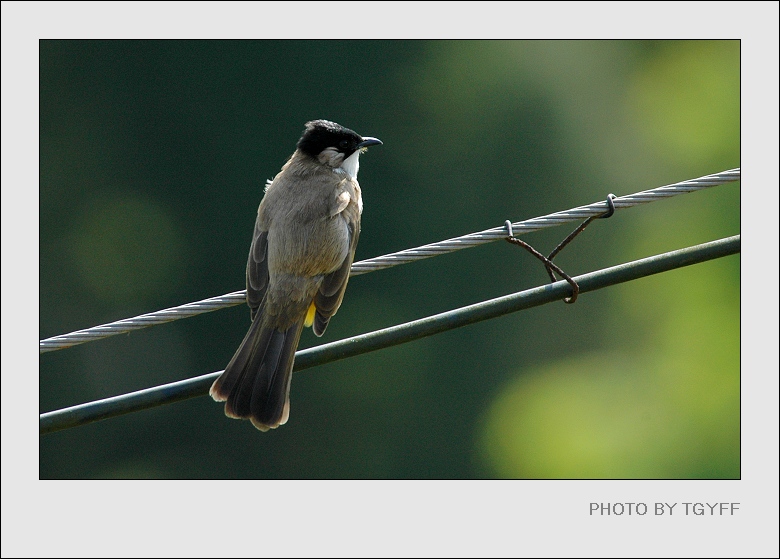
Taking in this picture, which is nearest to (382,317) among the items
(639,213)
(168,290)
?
(168,290)

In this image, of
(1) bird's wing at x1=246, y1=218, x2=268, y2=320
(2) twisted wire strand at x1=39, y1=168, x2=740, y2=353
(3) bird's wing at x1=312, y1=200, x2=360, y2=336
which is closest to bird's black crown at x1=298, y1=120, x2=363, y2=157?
(1) bird's wing at x1=246, y1=218, x2=268, y2=320

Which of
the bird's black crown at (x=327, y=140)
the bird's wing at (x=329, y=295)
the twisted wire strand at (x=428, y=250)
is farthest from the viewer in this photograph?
the bird's black crown at (x=327, y=140)

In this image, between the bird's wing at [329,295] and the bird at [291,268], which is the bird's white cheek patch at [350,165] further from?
the bird's wing at [329,295]

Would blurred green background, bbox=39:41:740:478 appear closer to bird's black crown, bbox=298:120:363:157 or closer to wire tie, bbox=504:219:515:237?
bird's black crown, bbox=298:120:363:157

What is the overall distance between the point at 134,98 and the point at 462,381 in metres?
7.14

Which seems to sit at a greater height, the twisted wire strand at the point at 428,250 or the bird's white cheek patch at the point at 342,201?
the bird's white cheek patch at the point at 342,201

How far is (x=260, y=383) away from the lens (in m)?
4.86

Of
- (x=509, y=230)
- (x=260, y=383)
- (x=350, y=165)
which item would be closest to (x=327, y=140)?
(x=350, y=165)

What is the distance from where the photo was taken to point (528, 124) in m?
18.0

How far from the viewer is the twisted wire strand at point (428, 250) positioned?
3.92m

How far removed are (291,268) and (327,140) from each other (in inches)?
46.9

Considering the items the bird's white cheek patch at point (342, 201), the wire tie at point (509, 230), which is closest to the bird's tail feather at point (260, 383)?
the bird's white cheek patch at point (342, 201)

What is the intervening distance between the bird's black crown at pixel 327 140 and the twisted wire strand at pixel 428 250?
1726mm

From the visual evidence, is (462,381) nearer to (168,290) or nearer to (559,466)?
(559,466)
